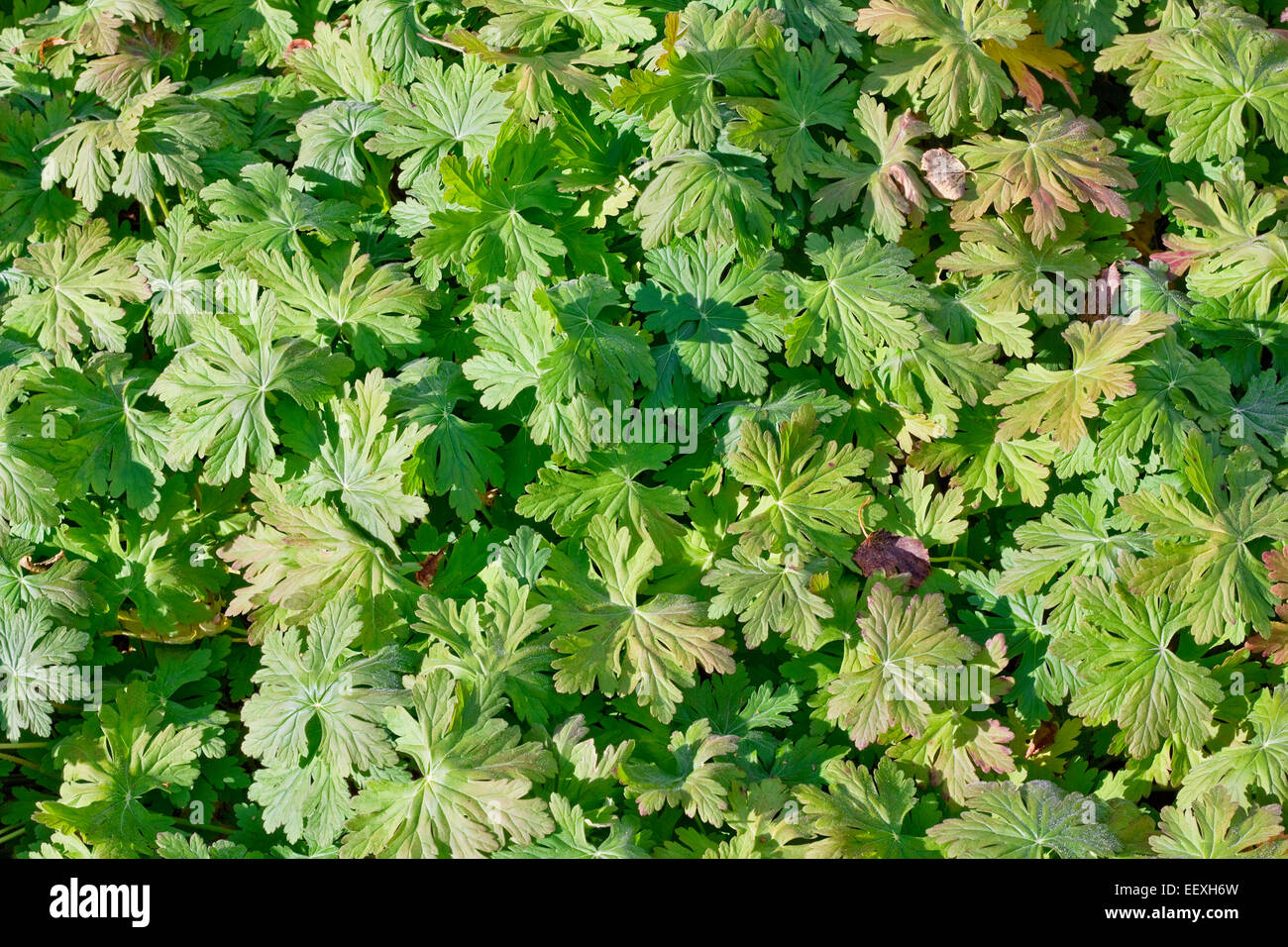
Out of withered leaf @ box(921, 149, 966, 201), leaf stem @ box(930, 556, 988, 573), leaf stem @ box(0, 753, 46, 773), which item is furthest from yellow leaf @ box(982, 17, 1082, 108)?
leaf stem @ box(0, 753, 46, 773)

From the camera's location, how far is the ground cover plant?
2711 mm

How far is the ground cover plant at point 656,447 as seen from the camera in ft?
8.89

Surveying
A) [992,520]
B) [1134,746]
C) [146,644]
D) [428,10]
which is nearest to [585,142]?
[428,10]

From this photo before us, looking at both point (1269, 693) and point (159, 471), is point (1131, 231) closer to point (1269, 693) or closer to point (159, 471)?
point (1269, 693)

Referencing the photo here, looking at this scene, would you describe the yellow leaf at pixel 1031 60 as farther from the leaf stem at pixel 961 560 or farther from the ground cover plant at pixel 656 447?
the leaf stem at pixel 961 560

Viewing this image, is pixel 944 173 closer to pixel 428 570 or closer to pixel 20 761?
pixel 428 570

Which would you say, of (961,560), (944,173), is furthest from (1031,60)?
(961,560)

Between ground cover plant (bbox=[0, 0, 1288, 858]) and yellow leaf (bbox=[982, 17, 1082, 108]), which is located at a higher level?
yellow leaf (bbox=[982, 17, 1082, 108])

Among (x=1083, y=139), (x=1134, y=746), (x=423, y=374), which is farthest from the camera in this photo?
(x=1083, y=139)

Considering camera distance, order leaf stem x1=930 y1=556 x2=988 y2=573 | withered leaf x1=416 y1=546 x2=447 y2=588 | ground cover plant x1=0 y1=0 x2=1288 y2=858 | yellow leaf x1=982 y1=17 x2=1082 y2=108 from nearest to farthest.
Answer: ground cover plant x1=0 y1=0 x2=1288 y2=858
withered leaf x1=416 y1=546 x2=447 y2=588
leaf stem x1=930 y1=556 x2=988 y2=573
yellow leaf x1=982 y1=17 x2=1082 y2=108

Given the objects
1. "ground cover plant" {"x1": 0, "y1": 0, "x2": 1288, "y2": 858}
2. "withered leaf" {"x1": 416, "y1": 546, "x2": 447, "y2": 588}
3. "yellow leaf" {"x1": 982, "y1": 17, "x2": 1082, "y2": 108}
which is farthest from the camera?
"yellow leaf" {"x1": 982, "y1": 17, "x2": 1082, "y2": 108}

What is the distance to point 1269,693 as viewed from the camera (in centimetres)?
282

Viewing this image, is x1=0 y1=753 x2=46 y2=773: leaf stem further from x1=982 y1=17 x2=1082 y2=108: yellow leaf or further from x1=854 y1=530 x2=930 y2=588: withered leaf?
x1=982 y1=17 x2=1082 y2=108: yellow leaf
